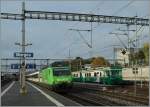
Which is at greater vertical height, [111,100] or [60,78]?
[60,78]

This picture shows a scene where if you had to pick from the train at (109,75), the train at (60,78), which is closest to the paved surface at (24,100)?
the train at (60,78)

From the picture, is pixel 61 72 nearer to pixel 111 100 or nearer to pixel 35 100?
pixel 111 100

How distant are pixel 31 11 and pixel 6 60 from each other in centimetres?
6021

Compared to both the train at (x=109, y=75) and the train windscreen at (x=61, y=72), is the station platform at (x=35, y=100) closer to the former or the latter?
the train windscreen at (x=61, y=72)

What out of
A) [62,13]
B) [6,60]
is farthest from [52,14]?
[6,60]

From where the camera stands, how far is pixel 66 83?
40969 millimetres

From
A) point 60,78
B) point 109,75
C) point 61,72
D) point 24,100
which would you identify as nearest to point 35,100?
point 24,100

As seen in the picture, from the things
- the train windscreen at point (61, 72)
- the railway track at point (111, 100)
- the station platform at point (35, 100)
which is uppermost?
the train windscreen at point (61, 72)

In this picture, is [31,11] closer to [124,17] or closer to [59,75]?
[59,75]

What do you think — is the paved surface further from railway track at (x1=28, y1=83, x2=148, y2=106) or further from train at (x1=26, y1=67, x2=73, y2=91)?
train at (x1=26, y1=67, x2=73, y2=91)

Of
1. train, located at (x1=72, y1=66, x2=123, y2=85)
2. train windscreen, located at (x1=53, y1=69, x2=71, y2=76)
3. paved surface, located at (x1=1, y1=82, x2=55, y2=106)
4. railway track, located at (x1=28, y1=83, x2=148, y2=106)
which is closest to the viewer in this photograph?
paved surface, located at (x1=1, y1=82, x2=55, y2=106)

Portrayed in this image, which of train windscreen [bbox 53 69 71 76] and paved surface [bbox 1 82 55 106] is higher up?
train windscreen [bbox 53 69 71 76]

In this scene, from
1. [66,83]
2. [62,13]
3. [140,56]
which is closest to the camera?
[66,83]

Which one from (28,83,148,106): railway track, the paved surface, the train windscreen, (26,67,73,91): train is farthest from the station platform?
the train windscreen
